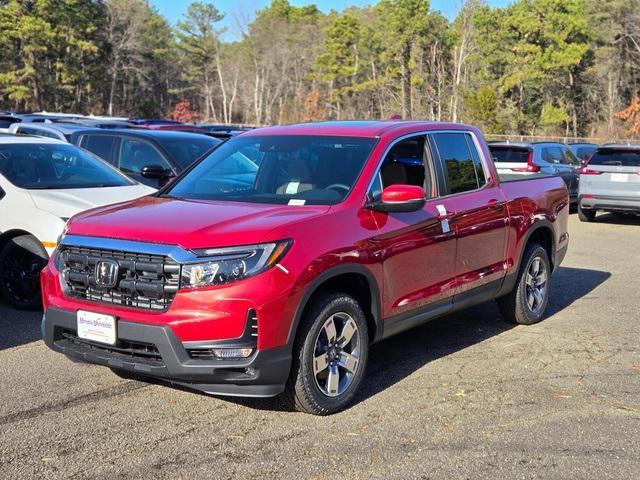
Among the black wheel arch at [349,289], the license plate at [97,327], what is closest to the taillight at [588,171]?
the black wheel arch at [349,289]

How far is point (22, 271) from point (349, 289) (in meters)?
3.84

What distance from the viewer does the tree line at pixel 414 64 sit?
56969 mm

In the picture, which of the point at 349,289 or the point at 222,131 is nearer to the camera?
the point at 349,289

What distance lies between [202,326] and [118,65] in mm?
71515

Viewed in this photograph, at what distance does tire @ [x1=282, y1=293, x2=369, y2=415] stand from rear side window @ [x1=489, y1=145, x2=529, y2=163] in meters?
13.4

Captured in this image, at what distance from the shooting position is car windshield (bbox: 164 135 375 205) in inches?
207

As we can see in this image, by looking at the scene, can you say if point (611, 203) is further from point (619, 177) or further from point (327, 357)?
point (327, 357)

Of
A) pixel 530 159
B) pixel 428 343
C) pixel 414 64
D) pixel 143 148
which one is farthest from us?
pixel 414 64

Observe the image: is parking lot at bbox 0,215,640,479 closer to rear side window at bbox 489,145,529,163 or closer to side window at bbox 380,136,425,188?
side window at bbox 380,136,425,188

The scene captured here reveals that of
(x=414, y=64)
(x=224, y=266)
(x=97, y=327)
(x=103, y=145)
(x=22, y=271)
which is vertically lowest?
(x=22, y=271)

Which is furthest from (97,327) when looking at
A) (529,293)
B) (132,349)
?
(529,293)

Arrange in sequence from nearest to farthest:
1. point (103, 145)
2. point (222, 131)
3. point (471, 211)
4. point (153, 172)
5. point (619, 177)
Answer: point (471, 211) < point (153, 172) < point (103, 145) < point (619, 177) < point (222, 131)

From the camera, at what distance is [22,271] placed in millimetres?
7297

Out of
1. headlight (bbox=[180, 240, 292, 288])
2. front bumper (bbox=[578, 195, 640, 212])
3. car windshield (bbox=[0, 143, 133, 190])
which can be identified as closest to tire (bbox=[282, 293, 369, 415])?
headlight (bbox=[180, 240, 292, 288])
